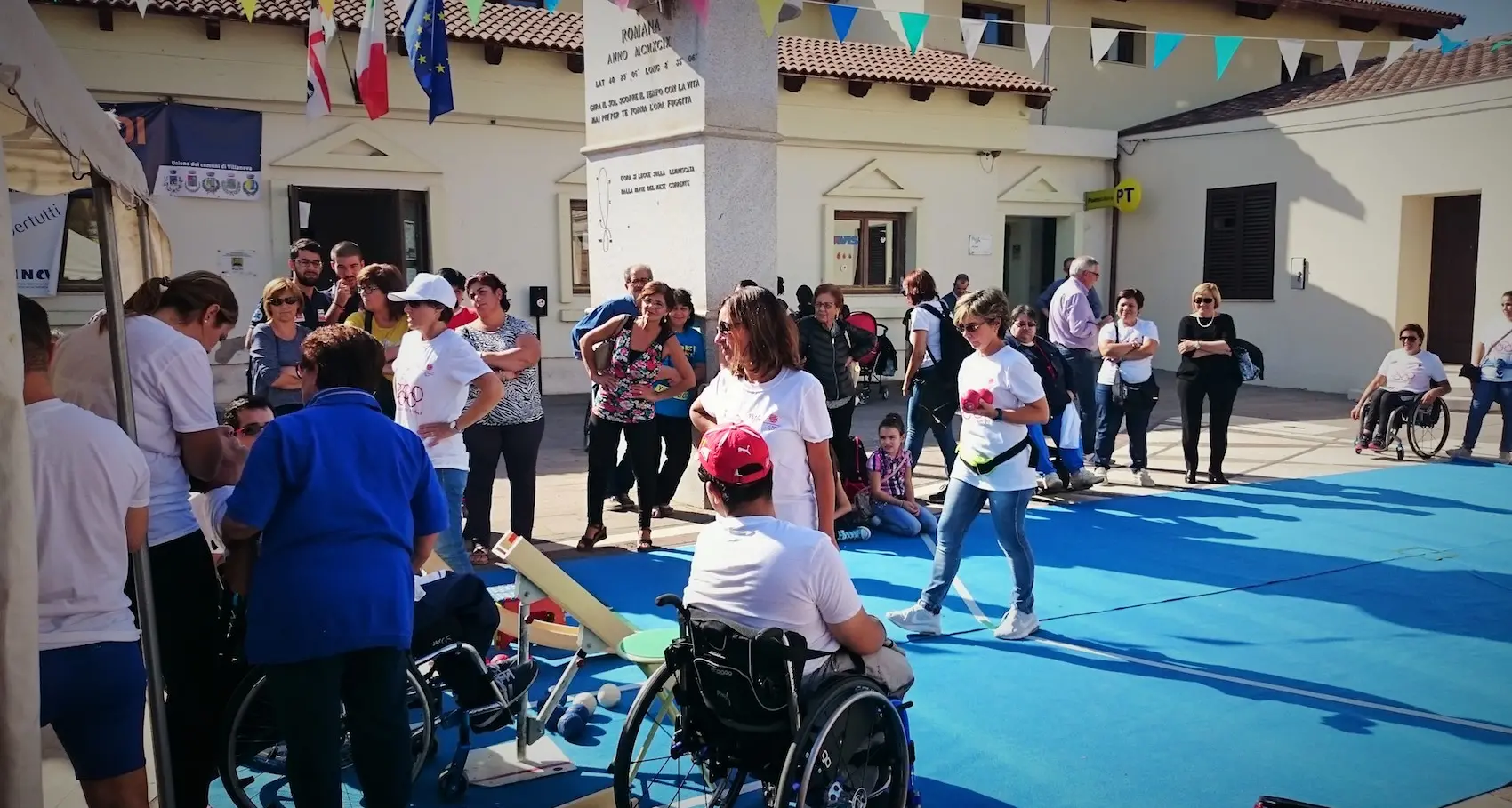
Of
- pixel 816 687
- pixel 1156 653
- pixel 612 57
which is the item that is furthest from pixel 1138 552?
pixel 612 57

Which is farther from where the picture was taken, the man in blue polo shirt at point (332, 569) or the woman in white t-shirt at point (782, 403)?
the woman in white t-shirt at point (782, 403)

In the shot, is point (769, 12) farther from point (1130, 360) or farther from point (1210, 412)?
point (1210, 412)

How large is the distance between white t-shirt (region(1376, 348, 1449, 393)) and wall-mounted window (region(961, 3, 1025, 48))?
11.2m

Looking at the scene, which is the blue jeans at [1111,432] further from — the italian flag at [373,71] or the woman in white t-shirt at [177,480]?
the woman in white t-shirt at [177,480]

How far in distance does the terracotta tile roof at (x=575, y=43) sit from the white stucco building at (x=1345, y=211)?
3.28m

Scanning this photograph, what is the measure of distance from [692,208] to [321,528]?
5.28 meters

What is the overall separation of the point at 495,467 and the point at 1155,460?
21.6 feet

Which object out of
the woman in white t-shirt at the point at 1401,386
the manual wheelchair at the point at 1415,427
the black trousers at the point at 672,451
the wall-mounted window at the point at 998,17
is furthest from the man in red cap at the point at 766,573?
the wall-mounted window at the point at 998,17

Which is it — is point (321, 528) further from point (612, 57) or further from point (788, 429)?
point (612, 57)

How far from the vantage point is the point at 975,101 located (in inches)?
683

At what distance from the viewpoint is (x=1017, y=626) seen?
528 centimetres

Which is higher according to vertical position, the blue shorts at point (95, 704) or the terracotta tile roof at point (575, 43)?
the terracotta tile roof at point (575, 43)

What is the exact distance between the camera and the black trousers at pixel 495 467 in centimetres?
627

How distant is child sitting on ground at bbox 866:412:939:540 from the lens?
7.38 meters
